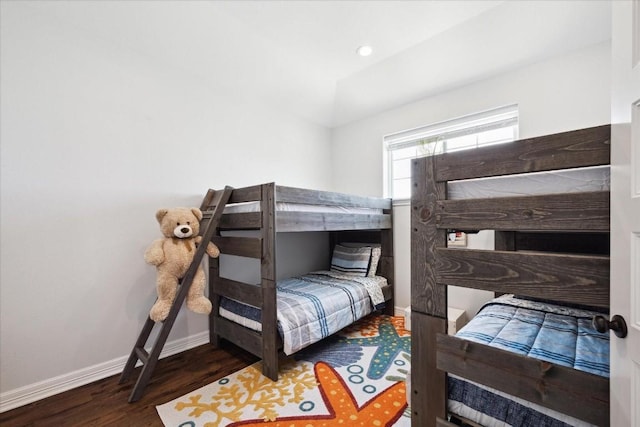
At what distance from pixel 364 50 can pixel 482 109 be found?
1193 mm

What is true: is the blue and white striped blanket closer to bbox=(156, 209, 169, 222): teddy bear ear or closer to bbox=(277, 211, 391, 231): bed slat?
bbox=(277, 211, 391, 231): bed slat

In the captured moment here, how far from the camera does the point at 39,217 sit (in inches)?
67.3

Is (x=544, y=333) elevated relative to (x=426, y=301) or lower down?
lower down

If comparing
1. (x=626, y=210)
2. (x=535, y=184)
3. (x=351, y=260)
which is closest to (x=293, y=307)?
(x=351, y=260)

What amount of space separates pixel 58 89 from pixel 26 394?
6.11 ft

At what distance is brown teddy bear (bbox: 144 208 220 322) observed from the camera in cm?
186

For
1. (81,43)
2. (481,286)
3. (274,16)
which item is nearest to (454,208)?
(481,286)

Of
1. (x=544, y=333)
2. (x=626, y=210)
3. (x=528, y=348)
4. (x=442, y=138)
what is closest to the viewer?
(x=626, y=210)

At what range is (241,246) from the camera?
2.05m

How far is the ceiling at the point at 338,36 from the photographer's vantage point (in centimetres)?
192

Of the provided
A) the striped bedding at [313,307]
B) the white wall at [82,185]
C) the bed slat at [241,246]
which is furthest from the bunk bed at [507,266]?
the white wall at [82,185]

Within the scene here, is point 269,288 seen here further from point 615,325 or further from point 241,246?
point 615,325

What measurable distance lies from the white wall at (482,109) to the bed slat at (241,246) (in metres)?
1.73

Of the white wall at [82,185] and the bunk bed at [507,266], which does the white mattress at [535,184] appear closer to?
the bunk bed at [507,266]
